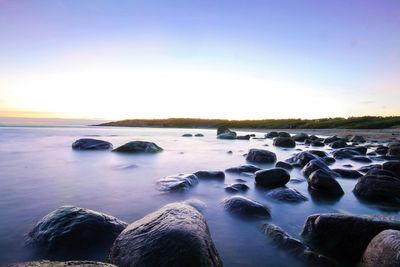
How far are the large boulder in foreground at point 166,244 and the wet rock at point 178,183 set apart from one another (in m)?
3.48

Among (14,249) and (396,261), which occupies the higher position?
(396,261)

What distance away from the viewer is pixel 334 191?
6.82 meters

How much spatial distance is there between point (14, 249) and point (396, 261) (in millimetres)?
4124

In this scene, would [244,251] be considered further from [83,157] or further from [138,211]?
[83,157]

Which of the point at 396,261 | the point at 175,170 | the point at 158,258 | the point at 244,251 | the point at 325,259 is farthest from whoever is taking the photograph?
the point at 175,170

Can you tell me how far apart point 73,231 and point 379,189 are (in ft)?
19.0

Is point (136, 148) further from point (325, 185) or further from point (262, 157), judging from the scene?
point (325, 185)

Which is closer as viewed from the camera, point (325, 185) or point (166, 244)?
point (166, 244)

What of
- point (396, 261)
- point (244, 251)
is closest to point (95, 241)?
point (244, 251)

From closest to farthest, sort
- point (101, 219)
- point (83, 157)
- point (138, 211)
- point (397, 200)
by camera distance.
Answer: point (101, 219) < point (138, 211) < point (397, 200) < point (83, 157)

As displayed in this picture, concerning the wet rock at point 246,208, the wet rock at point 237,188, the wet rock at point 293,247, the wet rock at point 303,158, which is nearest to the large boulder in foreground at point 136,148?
the wet rock at point 303,158

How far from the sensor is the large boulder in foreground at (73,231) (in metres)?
3.81

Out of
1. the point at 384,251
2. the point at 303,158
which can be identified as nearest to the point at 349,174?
the point at 303,158

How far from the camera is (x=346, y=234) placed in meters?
3.87
